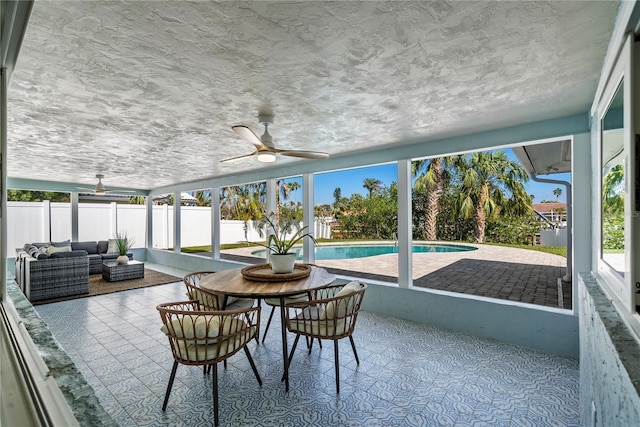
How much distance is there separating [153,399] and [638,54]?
3524mm

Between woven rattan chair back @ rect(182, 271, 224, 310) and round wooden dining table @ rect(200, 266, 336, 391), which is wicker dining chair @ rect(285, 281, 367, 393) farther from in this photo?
woven rattan chair back @ rect(182, 271, 224, 310)

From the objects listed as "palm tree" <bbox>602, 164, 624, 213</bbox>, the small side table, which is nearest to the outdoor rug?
the small side table

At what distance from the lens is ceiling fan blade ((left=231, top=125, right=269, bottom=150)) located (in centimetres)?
248

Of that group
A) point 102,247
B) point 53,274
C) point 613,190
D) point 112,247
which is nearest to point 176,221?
point 112,247

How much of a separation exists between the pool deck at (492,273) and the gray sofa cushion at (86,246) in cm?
640

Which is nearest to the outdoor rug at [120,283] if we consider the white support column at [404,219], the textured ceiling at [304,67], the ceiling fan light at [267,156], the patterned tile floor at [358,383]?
the patterned tile floor at [358,383]

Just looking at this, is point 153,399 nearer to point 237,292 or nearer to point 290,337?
point 237,292

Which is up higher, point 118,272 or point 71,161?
point 71,161

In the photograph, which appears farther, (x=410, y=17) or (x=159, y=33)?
(x=159, y=33)

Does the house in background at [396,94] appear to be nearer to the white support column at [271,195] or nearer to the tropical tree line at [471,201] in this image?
the white support column at [271,195]

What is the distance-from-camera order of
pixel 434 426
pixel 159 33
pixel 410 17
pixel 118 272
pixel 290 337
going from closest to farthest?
pixel 410 17
pixel 159 33
pixel 434 426
pixel 290 337
pixel 118 272

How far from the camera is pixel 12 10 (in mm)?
1262

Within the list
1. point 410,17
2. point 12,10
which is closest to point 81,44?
point 12,10

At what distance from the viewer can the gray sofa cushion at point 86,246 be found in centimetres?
784
